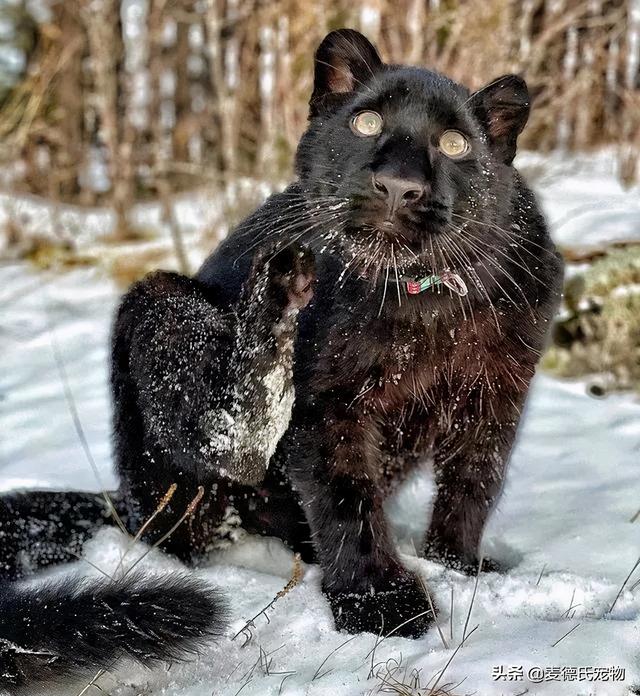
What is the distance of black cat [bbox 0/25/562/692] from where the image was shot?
7.23ft

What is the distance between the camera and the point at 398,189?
2.04 meters

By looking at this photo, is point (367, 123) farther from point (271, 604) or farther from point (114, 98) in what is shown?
point (114, 98)

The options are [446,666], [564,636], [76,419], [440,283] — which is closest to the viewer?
[446,666]

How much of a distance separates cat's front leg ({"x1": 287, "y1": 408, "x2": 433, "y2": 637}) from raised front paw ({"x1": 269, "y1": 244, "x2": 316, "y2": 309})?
1.17 ft

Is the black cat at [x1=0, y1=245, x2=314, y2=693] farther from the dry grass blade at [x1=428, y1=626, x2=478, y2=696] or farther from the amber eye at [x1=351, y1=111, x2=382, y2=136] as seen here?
the dry grass blade at [x1=428, y1=626, x2=478, y2=696]

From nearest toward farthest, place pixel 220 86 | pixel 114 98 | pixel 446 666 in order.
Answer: pixel 446 666
pixel 220 86
pixel 114 98

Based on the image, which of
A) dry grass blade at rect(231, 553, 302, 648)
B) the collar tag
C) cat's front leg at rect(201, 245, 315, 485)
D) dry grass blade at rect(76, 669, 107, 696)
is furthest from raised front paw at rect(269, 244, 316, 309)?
dry grass blade at rect(76, 669, 107, 696)

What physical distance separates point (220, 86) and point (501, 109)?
186 inches

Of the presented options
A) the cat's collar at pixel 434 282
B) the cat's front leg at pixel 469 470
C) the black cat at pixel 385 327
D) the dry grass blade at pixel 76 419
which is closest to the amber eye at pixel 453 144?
the black cat at pixel 385 327

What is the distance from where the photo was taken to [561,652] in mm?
1983

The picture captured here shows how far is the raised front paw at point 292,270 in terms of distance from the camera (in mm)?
2346

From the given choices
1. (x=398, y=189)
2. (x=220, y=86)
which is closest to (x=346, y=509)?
(x=398, y=189)

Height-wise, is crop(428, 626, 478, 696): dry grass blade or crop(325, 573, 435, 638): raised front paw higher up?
crop(428, 626, 478, 696): dry grass blade

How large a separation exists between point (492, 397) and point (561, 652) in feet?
2.50
